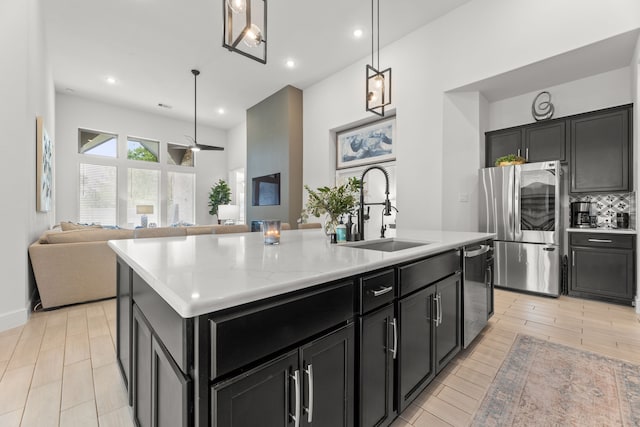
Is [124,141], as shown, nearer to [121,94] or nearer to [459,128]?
[121,94]

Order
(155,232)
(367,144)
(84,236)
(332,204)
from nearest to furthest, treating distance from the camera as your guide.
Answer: (332,204)
(155,232)
(84,236)
(367,144)

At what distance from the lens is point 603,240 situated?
314 cm

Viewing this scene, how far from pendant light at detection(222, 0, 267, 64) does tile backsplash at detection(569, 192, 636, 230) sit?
420 cm

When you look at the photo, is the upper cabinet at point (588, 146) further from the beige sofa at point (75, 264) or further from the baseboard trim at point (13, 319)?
the baseboard trim at point (13, 319)

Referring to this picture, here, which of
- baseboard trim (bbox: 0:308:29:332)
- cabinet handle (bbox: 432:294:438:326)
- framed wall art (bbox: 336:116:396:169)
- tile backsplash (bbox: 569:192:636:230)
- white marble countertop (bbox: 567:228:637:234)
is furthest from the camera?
framed wall art (bbox: 336:116:396:169)

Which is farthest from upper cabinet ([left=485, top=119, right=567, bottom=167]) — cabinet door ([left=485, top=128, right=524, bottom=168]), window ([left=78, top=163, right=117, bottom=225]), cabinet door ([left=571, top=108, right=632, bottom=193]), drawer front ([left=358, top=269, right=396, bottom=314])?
window ([left=78, top=163, right=117, bottom=225])

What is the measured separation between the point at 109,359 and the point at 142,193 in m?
6.35

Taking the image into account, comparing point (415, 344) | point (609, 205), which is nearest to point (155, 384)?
point (415, 344)

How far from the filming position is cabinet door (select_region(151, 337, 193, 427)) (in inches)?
27.5

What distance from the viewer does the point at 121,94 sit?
628cm

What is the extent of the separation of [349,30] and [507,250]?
381 centimetres

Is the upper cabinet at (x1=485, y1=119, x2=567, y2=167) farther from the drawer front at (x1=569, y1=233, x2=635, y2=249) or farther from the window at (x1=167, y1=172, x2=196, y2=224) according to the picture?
the window at (x1=167, y1=172, x2=196, y2=224)

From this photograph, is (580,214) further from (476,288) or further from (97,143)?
(97,143)

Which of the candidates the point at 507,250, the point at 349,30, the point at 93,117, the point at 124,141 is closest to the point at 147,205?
the point at 124,141
